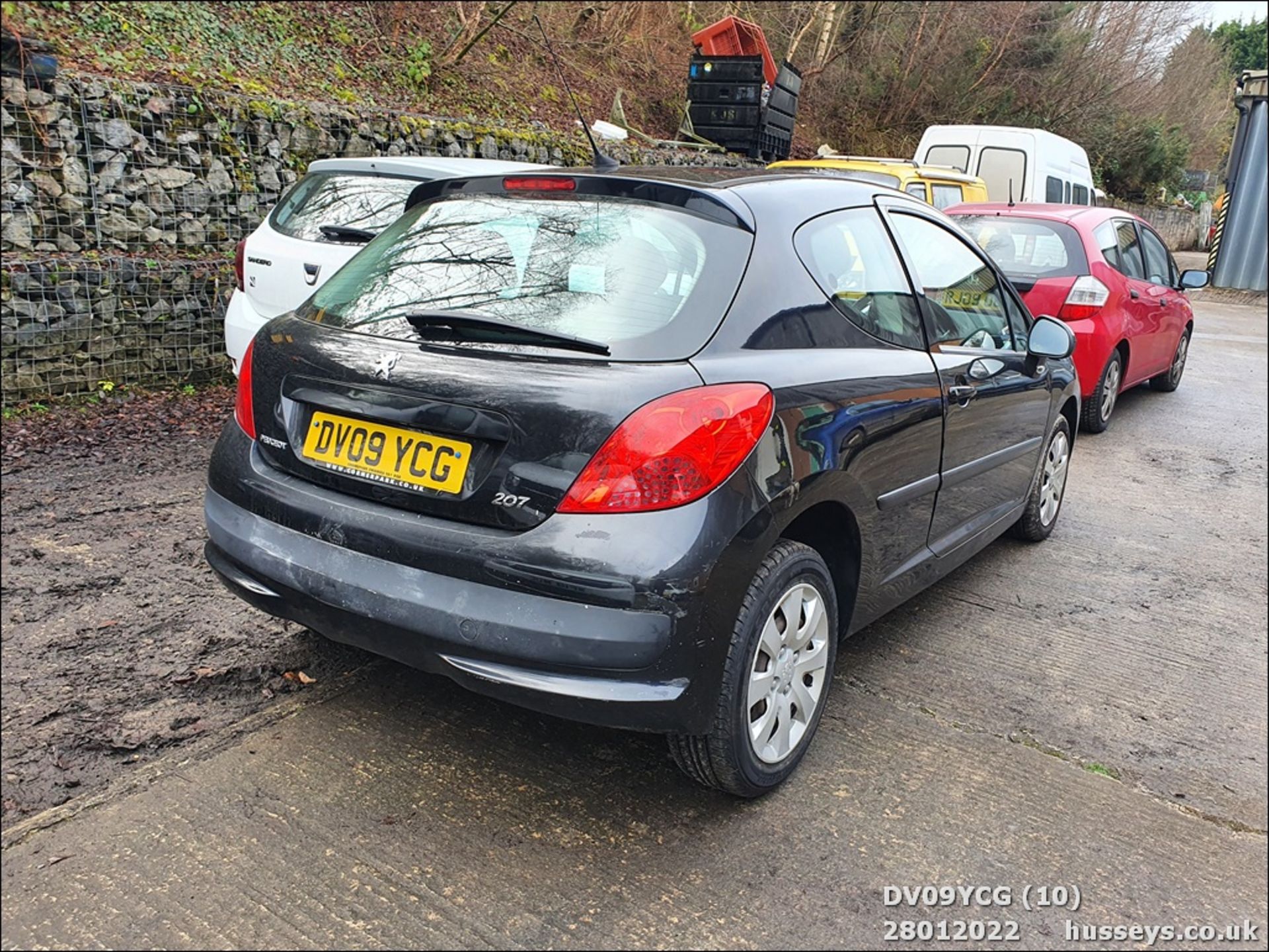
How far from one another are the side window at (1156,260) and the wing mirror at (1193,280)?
13 cm

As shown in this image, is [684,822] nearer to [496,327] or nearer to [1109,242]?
[496,327]

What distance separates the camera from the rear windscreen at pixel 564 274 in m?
2.64

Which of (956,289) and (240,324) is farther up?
(956,289)

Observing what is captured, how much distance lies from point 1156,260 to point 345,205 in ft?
22.3

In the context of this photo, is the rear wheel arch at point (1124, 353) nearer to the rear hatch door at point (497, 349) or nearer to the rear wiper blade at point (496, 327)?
the rear hatch door at point (497, 349)

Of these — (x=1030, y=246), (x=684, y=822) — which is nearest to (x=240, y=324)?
(x=684, y=822)

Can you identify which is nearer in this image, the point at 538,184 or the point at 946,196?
the point at 538,184

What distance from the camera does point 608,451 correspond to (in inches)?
93.6

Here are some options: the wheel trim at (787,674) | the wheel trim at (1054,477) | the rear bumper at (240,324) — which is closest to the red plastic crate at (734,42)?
the rear bumper at (240,324)

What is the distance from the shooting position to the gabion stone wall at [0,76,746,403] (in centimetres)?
646

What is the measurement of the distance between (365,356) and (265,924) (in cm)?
142

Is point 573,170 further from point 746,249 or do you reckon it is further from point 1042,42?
point 1042,42

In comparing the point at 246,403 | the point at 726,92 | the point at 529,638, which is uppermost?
the point at 726,92

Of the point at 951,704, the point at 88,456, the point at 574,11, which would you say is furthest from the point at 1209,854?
the point at 574,11
